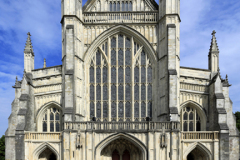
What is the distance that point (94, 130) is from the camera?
65.2ft

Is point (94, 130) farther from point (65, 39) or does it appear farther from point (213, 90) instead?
point (213, 90)

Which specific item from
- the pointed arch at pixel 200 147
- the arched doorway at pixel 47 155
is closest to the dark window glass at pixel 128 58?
the pointed arch at pixel 200 147

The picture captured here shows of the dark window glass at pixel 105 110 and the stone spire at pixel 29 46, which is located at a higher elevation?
the stone spire at pixel 29 46

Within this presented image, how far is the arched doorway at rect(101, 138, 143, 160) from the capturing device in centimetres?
2109

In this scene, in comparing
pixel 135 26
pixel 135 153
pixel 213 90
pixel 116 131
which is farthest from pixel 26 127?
pixel 213 90

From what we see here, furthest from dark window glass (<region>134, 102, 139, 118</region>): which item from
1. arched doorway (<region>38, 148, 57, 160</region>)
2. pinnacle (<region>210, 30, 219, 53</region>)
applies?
pinnacle (<region>210, 30, 219, 53</region>)

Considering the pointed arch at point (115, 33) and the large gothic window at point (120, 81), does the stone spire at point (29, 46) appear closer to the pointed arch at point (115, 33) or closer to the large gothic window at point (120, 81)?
the pointed arch at point (115, 33)

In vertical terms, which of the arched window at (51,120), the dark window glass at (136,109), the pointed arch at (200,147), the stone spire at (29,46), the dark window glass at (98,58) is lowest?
the pointed arch at (200,147)

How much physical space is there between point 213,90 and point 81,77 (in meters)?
10.6

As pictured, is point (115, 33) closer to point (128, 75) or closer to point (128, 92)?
point (128, 75)

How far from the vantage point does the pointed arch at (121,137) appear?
1981cm

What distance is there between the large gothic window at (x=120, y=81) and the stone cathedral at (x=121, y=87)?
0.27ft

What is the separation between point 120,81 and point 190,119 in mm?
6554

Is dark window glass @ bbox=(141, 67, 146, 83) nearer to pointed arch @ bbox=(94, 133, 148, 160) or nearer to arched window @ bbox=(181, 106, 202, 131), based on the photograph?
arched window @ bbox=(181, 106, 202, 131)
